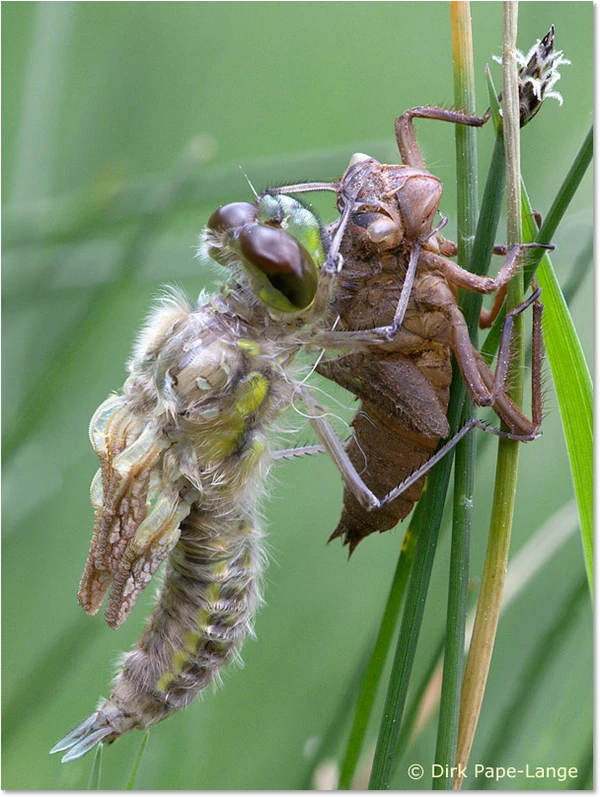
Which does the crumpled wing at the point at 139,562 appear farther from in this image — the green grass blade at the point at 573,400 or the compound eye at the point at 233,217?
the green grass blade at the point at 573,400

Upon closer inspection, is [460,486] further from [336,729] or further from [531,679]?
[336,729]

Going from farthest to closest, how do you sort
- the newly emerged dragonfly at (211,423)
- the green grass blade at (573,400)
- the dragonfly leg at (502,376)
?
the newly emerged dragonfly at (211,423)
the dragonfly leg at (502,376)
the green grass blade at (573,400)

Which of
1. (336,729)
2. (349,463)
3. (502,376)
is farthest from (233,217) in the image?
(336,729)

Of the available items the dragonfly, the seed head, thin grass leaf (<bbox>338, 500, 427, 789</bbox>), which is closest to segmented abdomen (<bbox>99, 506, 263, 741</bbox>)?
the dragonfly

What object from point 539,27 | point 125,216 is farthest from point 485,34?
point 125,216

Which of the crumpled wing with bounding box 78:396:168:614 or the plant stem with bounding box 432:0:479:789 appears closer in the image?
the plant stem with bounding box 432:0:479:789

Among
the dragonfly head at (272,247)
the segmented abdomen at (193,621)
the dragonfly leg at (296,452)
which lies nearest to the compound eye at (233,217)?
the dragonfly head at (272,247)

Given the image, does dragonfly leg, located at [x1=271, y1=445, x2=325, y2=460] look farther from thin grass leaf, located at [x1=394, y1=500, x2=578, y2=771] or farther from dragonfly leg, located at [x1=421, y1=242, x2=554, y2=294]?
dragonfly leg, located at [x1=421, y1=242, x2=554, y2=294]
